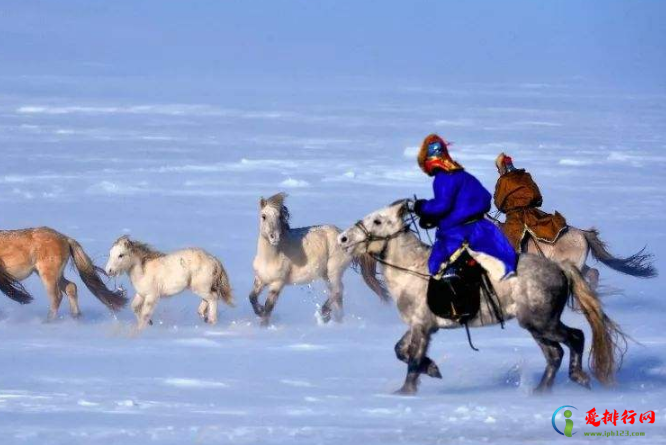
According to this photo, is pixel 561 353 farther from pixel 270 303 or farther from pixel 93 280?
pixel 93 280

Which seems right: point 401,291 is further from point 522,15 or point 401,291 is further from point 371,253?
point 522,15

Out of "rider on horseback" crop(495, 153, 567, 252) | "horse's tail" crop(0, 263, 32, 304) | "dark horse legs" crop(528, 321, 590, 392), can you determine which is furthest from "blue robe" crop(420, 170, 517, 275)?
"horse's tail" crop(0, 263, 32, 304)

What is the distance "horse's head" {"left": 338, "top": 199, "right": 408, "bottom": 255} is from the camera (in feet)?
28.2

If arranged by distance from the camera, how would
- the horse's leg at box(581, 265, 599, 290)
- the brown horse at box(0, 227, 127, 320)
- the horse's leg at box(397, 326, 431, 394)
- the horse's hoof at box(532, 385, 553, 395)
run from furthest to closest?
1. the horse's leg at box(581, 265, 599, 290)
2. the brown horse at box(0, 227, 127, 320)
3. the horse's hoof at box(532, 385, 553, 395)
4. the horse's leg at box(397, 326, 431, 394)

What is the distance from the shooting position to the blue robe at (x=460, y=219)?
833 cm

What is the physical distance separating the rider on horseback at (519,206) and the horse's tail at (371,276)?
1.01 metres

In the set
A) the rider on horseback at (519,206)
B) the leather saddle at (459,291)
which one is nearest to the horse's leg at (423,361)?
the leather saddle at (459,291)

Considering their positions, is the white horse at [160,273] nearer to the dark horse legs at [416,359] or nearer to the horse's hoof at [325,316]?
the horse's hoof at [325,316]

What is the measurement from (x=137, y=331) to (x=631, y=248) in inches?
257

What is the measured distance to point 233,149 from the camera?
25594 mm

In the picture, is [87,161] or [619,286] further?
[87,161]

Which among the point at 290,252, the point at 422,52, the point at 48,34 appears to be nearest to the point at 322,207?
the point at 290,252

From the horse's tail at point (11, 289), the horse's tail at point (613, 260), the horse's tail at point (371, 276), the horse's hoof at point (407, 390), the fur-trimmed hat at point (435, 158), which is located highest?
the fur-trimmed hat at point (435, 158)

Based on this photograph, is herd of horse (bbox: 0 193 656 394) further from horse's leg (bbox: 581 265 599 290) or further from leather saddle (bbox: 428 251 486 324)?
leather saddle (bbox: 428 251 486 324)
